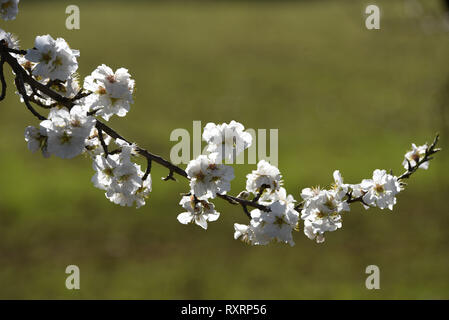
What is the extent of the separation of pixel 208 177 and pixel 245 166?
23.5 feet

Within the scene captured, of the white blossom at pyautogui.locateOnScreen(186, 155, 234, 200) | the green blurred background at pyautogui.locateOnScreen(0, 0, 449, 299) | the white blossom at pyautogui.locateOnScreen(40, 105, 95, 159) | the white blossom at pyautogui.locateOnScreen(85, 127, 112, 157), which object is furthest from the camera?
the green blurred background at pyautogui.locateOnScreen(0, 0, 449, 299)

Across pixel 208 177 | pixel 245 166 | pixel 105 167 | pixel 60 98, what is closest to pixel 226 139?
pixel 208 177

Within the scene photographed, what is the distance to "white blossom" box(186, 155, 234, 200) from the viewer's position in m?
1.71

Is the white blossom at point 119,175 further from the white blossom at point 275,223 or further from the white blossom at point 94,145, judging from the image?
the white blossom at point 275,223

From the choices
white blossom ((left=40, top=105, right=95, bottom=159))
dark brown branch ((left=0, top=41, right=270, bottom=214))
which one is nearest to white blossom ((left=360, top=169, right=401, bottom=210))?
dark brown branch ((left=0, top=41, right=270, bottom=214))

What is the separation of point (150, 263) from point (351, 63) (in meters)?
9.54

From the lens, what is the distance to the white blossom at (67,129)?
5.26 ft

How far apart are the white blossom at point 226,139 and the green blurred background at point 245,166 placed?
272 centimetres

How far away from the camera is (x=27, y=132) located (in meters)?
1.64

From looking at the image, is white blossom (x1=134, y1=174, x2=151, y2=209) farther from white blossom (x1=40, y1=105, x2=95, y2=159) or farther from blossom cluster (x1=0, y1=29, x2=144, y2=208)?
white blossom (x1=40, y1=105, x2=95, y2=159)

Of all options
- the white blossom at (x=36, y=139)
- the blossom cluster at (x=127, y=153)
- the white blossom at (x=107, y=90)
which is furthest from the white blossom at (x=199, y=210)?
the white blossom at (x=36, y=139)

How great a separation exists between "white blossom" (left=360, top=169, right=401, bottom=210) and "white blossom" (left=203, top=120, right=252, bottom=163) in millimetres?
478

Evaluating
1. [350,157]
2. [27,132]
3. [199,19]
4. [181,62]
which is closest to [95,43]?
[181,62]

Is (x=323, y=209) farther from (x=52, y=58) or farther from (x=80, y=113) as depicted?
(x=52, y=58)
